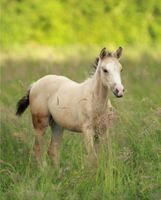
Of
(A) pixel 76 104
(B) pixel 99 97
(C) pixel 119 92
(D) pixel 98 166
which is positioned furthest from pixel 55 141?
(C) pixel 119 92

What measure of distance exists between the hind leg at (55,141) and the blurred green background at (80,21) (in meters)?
17.4

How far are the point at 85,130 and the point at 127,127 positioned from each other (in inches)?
17.7

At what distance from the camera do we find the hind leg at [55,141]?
8866 mm

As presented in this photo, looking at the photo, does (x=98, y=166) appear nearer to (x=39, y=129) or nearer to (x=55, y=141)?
(x=55, y=141)

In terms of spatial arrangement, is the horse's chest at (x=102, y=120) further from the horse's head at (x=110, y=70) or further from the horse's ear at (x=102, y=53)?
the horse's ear at (x=102, y=53)

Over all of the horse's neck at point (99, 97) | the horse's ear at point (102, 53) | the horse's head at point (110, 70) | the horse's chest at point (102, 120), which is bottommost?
the horse's chest at point (102, 120)

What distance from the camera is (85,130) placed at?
812cm

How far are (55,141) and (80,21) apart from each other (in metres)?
18.1

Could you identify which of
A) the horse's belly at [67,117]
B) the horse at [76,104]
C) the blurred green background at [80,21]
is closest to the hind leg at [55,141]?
the horse at [76,104]

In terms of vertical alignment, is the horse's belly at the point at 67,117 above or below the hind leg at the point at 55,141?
above

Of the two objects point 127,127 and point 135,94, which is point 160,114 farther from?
point 135,94

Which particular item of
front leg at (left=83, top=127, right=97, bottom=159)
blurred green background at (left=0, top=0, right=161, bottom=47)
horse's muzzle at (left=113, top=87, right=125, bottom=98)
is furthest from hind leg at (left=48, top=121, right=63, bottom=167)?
blurred green background at (left=0, top=0, right=161, bottom=47)

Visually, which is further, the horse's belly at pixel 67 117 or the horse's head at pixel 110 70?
the horse's belly at pixel 67 117

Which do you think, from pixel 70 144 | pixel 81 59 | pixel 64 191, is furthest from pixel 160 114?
pixel 81 59
